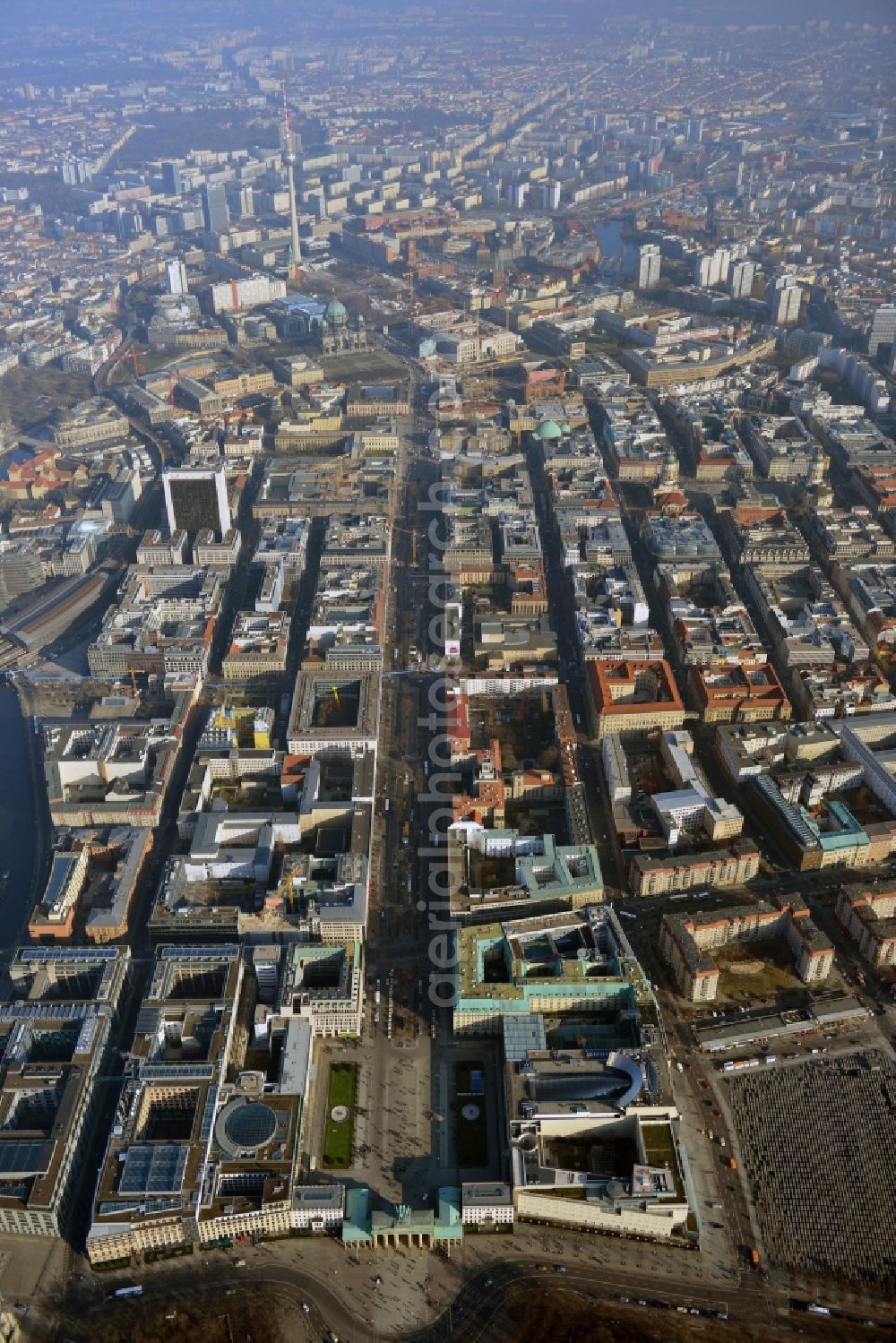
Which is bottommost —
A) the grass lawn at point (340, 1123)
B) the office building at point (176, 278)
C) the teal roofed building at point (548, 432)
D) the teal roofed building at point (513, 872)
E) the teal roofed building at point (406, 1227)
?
the grass lawn at point (340, 1123)

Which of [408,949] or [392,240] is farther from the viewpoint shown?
[392,240]

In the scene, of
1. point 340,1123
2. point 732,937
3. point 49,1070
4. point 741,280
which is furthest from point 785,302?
point 49,1070

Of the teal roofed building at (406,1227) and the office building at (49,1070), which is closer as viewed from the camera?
the teal roofed building at (406,1227)

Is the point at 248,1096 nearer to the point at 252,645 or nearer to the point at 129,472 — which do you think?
the point at 252,645

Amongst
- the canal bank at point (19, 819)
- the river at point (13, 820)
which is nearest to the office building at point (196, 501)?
the river at point (13, 820)

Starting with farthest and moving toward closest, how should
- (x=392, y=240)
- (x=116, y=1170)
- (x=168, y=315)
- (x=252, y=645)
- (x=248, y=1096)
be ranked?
(x=392, y=240)
(x=168, y=315)
(x=252, y=645)
(x=248, y=1096)
(x=116, y=1170)

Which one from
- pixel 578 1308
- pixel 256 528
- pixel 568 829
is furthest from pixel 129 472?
pixel 578 1308

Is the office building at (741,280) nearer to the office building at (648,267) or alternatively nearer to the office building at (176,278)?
→ the office building at (648,267)
